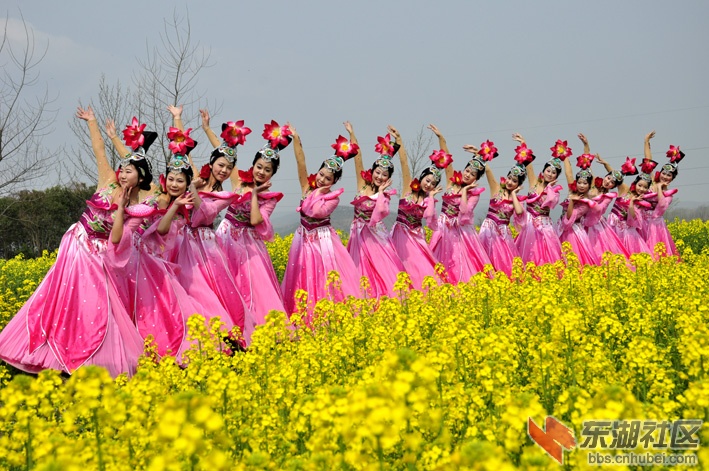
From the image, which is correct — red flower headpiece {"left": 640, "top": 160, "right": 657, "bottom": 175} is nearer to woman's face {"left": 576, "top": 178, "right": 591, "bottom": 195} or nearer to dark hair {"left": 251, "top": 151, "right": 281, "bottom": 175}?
woman's face {"left": 576, "top": 178, "right": 591, "bottom": 195}

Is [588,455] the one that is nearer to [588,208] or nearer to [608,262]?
[608,262]

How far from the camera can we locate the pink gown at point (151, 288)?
20.3ft

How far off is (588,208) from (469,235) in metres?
3.86

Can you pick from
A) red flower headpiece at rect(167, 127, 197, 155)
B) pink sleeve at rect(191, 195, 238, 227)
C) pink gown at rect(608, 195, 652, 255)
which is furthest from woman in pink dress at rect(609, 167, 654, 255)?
red flower headpiece at rect(167, 127, 197, 155)

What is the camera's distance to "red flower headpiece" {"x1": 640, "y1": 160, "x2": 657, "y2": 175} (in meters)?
14.6

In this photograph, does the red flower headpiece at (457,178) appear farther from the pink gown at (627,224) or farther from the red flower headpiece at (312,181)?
the pink gown at (627,224)

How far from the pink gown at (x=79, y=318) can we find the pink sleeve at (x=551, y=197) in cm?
944

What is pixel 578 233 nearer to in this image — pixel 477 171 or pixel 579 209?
pixel 579 209

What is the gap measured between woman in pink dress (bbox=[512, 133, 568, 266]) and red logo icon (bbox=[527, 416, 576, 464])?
1011 centimetres

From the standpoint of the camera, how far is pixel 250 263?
25.6 ft

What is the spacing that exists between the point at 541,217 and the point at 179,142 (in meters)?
8.61

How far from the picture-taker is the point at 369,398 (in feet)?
6.28

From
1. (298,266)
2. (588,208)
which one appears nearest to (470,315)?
(298,266)

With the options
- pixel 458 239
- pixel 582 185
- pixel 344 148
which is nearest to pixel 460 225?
pixel 458 239
